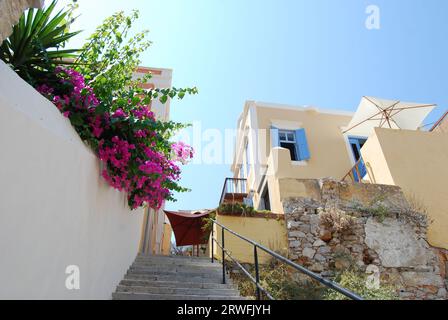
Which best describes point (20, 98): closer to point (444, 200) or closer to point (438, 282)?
point (438, 282)

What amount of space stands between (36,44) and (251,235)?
517 cm

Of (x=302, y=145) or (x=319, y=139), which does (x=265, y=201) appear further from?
(x=319, y=139)

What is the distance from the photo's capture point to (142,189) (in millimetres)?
4141

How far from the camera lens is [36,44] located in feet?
9.65

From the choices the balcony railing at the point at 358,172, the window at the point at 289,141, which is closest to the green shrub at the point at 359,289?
the balcony railing at the point at 358,172

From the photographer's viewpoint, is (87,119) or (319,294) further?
(319,294)

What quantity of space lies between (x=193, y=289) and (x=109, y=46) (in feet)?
11.2

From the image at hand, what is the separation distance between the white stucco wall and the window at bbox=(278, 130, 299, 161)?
7.85m

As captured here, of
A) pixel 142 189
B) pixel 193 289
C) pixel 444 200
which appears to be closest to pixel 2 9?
pixel 142 189

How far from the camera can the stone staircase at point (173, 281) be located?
376 cm

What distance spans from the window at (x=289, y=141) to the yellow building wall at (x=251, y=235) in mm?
3966

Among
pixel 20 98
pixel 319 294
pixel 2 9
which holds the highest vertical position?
pixel 2 9

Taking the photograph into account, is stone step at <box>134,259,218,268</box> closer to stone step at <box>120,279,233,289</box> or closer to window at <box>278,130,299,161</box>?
stone step at <box>120,279,233,289</box>

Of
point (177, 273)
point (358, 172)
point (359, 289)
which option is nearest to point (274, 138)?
point (358, 172)
